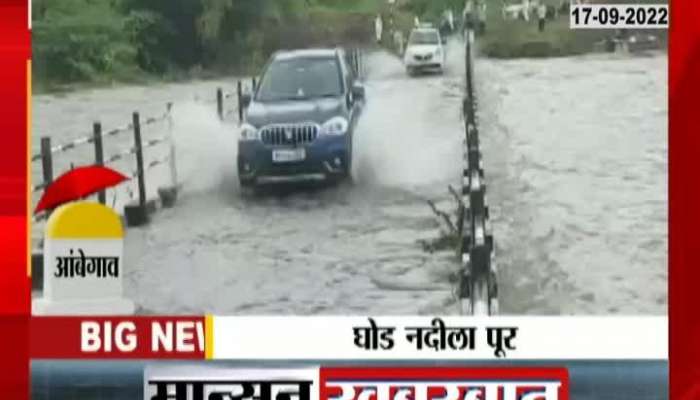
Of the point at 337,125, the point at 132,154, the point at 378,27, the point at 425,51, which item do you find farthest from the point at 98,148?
the point at 425,51

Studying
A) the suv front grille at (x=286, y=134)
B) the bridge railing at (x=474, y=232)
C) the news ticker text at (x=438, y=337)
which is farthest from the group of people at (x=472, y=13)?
the news ticker text at (x=438, y=337)

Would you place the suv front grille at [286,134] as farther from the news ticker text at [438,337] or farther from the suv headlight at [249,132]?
the news ticker text at [438,337]

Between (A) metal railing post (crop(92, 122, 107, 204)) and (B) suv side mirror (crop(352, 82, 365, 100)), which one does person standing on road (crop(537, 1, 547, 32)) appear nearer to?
(B) suv side mirror (crop(352, 82, 365, 100))

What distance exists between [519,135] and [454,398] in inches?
30.4

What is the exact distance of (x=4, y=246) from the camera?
4.34 meters

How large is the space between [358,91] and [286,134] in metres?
0.24

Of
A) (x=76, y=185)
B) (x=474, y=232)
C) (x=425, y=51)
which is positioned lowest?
(x=474, y=232)

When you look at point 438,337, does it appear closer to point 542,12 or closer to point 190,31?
point 542,12

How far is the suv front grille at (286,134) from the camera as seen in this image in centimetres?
442

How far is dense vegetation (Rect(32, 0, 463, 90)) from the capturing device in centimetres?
438

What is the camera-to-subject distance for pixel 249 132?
4.43 m

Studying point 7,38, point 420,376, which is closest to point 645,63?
point 420,376

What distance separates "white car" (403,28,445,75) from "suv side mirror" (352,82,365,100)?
0.47ft

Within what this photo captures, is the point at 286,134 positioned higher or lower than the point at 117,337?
higher
